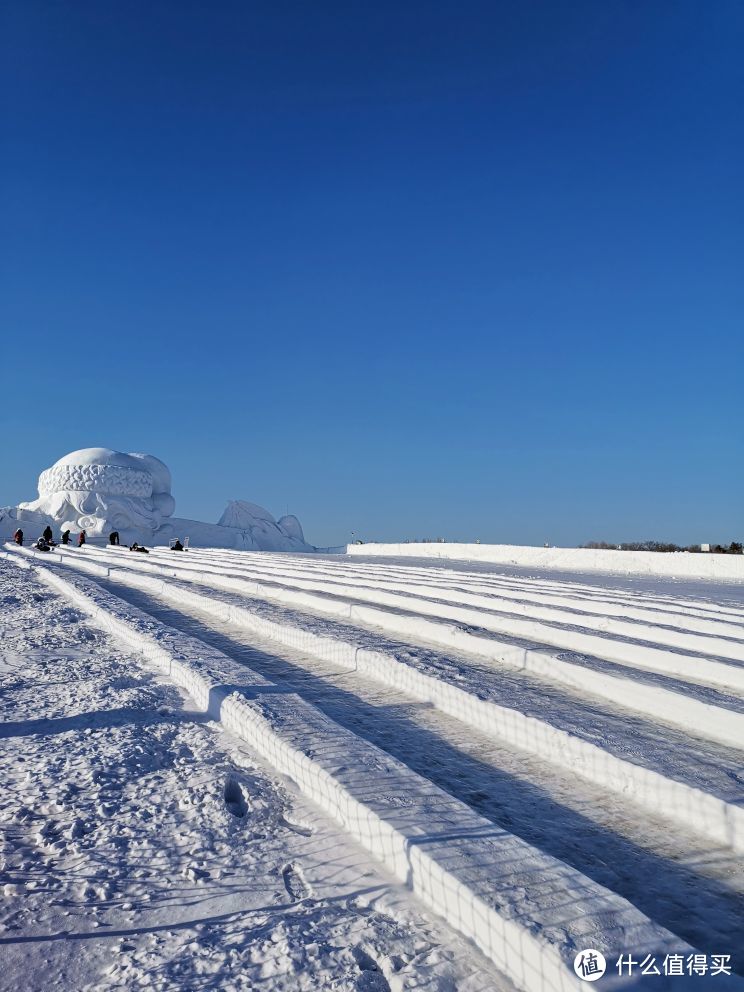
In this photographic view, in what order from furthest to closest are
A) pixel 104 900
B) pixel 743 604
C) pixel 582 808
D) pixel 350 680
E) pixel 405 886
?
pixel 743 604 < pixel 350 680 < pixel 582 808 < pixel 405 886 < pixel 104 900

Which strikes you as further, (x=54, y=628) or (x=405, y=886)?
(x=54, y=628)

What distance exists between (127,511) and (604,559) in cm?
2668

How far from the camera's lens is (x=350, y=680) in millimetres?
5090

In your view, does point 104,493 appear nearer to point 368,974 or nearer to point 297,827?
point 297,827

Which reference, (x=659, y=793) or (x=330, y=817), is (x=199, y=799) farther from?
(x=659, y=793)

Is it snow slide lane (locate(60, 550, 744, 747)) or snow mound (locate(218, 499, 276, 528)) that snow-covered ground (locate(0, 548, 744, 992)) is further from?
snow mound (locate(218, 499, 276, 528))

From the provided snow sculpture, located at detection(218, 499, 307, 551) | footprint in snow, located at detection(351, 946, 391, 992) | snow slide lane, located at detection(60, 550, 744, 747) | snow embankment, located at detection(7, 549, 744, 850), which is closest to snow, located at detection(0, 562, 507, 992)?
footprint in snow, located at detection(351, 946, 391, 992)

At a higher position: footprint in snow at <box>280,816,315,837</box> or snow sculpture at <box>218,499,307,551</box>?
snow sculpture at <box>218,499,307,551</box>

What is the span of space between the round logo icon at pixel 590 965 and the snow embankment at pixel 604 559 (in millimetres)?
16173

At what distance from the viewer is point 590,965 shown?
5.91ft

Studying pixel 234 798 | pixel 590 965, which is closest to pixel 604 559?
pixel 234 798

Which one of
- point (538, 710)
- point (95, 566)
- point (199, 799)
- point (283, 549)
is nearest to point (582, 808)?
point (538, 710)

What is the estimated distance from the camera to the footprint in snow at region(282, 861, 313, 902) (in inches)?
86.6

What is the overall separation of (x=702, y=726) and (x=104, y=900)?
3.35 m
